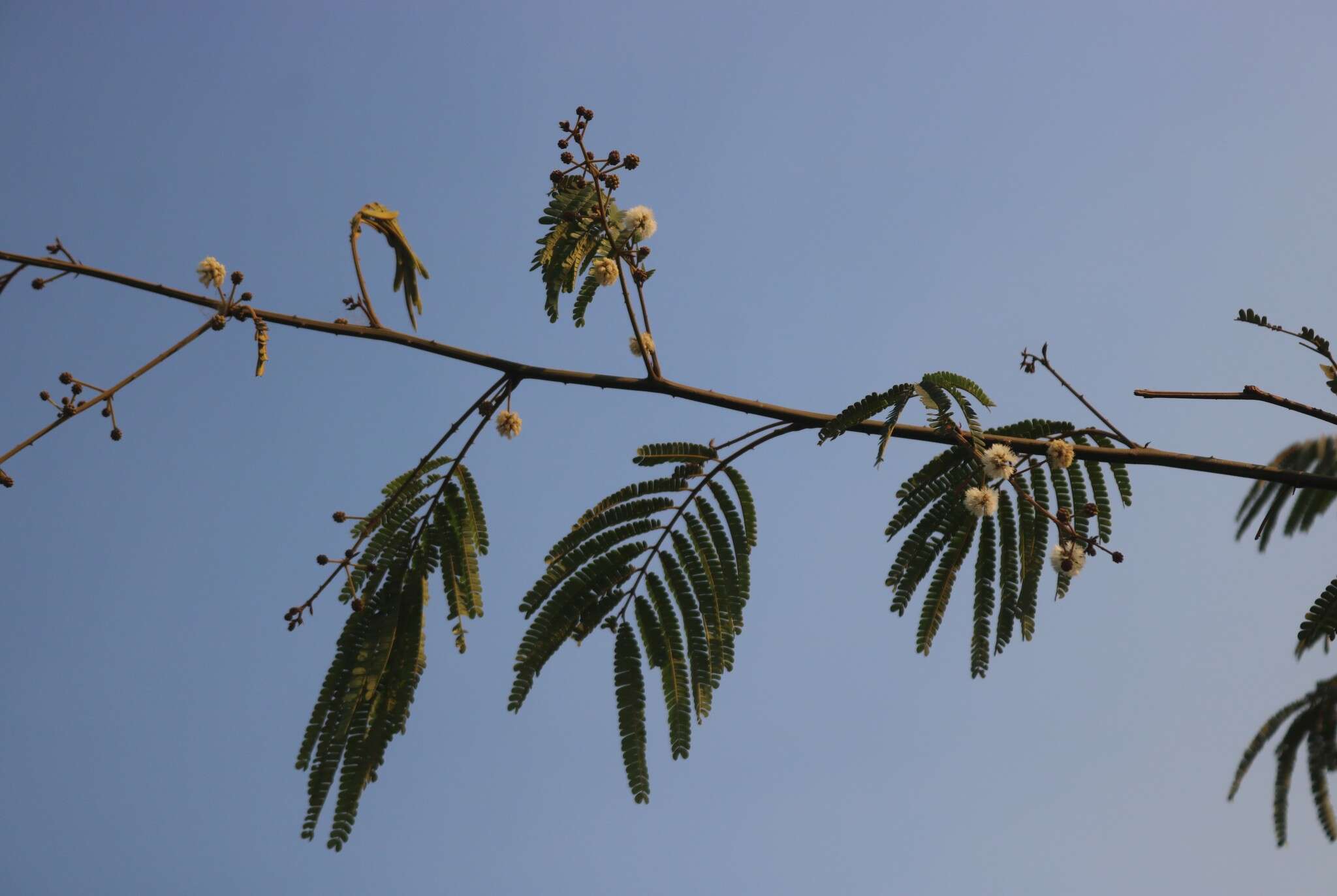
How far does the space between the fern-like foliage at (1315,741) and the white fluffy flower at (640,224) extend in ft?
16.4

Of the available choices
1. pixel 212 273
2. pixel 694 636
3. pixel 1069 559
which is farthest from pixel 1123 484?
pixel 212 273

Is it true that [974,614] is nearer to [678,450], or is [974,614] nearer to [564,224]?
[678,450]

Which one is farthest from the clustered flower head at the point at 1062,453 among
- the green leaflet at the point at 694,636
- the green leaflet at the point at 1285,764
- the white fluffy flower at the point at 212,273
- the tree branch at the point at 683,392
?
the green leaflet at the point at 1285,764

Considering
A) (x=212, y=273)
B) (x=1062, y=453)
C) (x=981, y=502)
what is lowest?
(x=981, y=502)

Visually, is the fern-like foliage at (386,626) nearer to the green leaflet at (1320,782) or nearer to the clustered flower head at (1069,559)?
the clustered flower head at (1069,559)

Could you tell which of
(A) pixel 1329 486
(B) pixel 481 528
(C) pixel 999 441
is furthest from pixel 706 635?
(A) pixel 1329 486

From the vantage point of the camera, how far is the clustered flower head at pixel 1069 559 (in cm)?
416

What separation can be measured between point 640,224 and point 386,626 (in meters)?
1.81

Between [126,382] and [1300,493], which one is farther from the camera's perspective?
[1300,493]

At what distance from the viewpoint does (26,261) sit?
12.4ft

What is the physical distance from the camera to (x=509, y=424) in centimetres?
445

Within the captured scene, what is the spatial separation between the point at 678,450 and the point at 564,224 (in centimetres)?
100

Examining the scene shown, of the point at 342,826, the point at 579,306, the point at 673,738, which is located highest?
the point at 579,306

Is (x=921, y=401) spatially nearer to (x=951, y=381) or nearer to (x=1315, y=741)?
(x=951, y=381)
